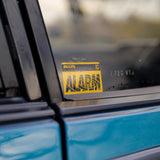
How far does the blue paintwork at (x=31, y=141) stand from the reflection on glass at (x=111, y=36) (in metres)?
0.33

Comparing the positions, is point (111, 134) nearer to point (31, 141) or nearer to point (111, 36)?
point (31, 141)

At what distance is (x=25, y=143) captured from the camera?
2.41 feet

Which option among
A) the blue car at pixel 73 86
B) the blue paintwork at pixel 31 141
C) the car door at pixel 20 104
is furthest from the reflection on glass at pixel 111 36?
the blue paintwork at pixel 31 141

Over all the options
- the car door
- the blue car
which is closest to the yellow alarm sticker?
the blue car

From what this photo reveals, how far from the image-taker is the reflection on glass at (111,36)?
1.01 meters

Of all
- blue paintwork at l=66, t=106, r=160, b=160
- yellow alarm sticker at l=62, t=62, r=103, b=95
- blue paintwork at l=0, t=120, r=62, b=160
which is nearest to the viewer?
blue paintwork at l=0, t=120, r=62, b=160

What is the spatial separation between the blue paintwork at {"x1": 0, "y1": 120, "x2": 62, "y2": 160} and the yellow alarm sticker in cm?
23

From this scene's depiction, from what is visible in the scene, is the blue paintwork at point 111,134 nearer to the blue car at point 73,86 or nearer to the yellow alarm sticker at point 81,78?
the blue car at point 73,86

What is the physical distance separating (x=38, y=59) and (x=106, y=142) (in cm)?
47

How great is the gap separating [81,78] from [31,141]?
405mm

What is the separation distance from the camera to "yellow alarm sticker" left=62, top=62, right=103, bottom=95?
0.98 metres

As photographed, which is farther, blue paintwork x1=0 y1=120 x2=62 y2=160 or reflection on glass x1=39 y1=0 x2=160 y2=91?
reflection on glass x1=39 y1=0 x2=160 y2=91

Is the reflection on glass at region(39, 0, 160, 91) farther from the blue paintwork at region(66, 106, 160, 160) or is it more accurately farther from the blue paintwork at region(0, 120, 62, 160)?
the blue paintwork at region(0, 120, 62, 160)

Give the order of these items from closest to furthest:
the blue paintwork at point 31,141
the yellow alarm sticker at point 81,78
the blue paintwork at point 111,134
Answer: the blue paintwork at point 31,141
the blue paintwork at point 111,134
the yellow alarm sticker at point 81,78
